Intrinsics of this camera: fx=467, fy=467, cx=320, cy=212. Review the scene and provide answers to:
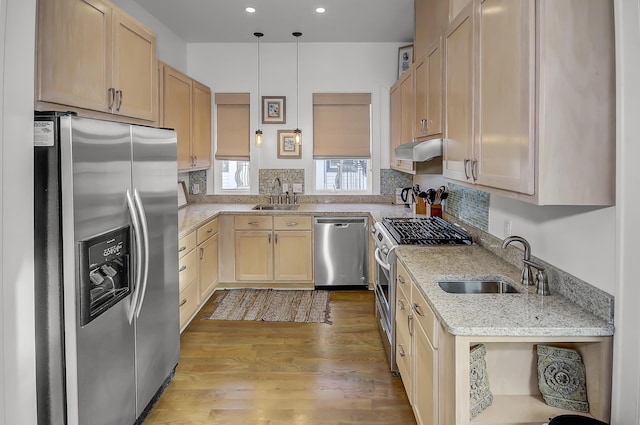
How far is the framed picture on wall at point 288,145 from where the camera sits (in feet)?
18.3

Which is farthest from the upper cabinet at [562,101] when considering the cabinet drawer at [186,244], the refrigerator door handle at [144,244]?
the cabinet drawer at [186,244]

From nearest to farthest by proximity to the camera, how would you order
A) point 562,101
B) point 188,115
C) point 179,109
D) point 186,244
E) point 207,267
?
point 562,101 → point 186,244 → point 179,109 → point 207,267 → point 188,115

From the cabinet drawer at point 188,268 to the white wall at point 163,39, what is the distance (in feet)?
6.91

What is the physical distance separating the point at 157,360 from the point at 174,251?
65 centimetres

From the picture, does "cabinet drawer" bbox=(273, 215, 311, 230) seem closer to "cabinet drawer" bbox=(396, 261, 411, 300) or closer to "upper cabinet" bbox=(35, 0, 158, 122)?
"upper cabinet" bbox=(35, 0, 158, 122)

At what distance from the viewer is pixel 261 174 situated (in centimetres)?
563

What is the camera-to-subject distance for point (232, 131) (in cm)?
556

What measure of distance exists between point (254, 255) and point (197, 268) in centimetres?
93

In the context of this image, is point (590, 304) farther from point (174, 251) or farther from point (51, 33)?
point (51, 33)

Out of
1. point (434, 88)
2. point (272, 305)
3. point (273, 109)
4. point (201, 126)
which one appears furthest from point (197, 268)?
point (434, 88)

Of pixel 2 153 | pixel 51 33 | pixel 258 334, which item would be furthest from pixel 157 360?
pixel 51 33

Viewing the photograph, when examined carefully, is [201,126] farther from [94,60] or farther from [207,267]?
[94,60]

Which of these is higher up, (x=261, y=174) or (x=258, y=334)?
(x=261, y=174)

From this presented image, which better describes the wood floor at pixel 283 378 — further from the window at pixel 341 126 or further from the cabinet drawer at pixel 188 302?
the window at pixel 341 126
